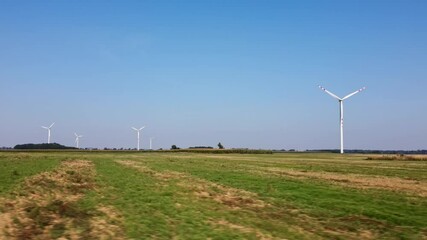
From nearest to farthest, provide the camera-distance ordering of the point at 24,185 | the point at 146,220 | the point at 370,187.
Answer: the point at 146,220
the point at 24,185
the point at 370,187

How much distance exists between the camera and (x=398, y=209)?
22.0 m

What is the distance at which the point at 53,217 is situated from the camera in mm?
18641

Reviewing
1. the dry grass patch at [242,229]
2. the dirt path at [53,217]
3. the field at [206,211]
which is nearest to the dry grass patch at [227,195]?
the field at [206,211]

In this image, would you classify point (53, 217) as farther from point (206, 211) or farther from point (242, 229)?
point (242, 229)

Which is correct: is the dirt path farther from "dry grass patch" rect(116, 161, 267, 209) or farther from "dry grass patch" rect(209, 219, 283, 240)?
"dry grass patch" rect(116, 161, 267, 209)

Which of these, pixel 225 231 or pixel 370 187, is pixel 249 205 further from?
pixel 370 187

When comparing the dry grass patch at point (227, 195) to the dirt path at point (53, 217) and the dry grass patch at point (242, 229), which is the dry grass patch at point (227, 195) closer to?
the dry grass patch at point (242, 229)

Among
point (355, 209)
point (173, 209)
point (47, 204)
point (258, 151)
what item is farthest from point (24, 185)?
point (258, 151)

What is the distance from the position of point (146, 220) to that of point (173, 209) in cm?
324

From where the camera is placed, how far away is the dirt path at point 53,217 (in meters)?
15.5

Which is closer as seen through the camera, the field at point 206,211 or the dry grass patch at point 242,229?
the dry grass patch at point 242,229

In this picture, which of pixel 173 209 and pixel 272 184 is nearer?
pixel 173 209

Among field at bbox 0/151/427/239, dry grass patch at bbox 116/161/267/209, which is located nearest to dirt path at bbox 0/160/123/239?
field at bbox 0/151/427/239

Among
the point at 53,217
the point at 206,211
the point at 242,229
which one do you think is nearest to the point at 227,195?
the point at 206,211
